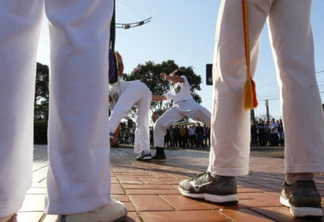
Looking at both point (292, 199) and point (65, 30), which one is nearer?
point (65, 30)

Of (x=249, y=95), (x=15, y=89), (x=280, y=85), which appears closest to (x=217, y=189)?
(x=249, y=95)

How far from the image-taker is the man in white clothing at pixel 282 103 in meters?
1.44

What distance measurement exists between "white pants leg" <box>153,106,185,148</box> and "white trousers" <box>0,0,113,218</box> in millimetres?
4449

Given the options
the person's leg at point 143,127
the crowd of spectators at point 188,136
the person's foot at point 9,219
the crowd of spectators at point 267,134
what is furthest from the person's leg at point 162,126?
the crowd of spectators at point 267,134

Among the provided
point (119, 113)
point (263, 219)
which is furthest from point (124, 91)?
point (263, 219)

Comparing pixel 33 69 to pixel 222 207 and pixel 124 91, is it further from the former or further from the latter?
pixel 124 91

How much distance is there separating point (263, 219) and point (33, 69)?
3.80 feet

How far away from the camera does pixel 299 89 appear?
1468mm

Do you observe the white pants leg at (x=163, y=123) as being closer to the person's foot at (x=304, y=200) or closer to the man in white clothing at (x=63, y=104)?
the person's foot at (x=304, y=200)

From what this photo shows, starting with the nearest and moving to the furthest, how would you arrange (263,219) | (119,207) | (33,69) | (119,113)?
1. (33,69)
2. (119,207)
3. (263,219)
4. (119,113)

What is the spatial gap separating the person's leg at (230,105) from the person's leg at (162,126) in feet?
12.3

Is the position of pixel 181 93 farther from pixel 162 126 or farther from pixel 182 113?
pixel 162 126

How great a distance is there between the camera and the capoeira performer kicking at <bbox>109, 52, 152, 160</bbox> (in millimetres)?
4820

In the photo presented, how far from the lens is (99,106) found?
1.05 metres
